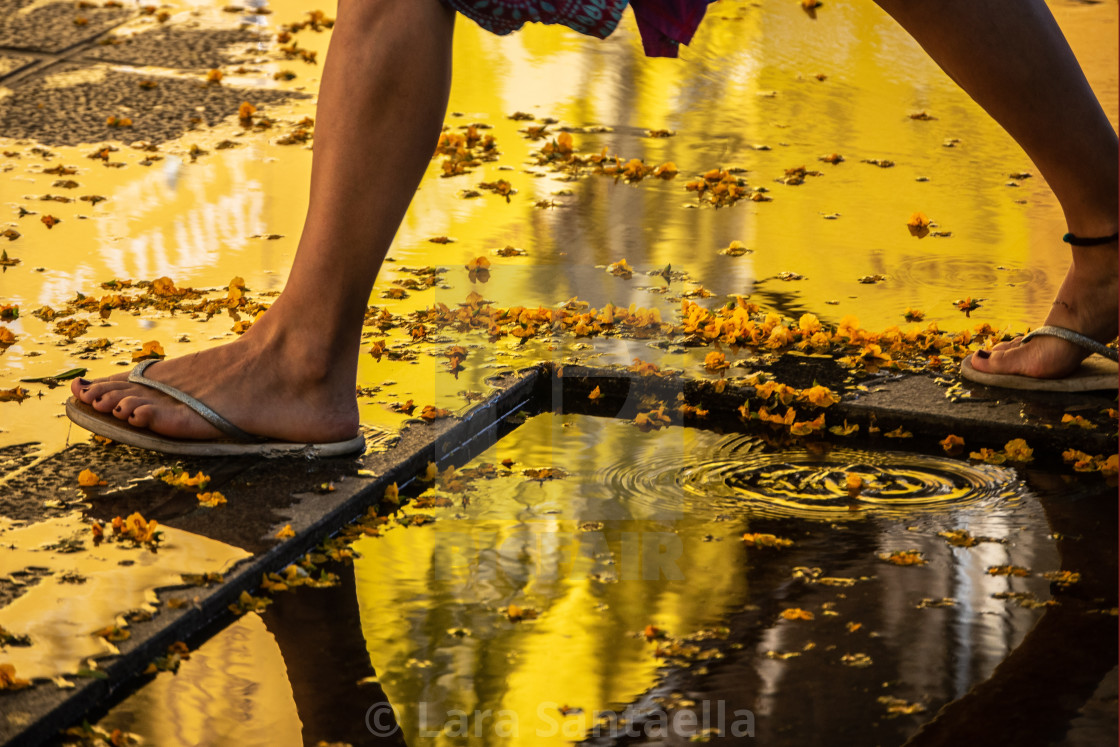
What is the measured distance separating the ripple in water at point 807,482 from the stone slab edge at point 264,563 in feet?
0.86

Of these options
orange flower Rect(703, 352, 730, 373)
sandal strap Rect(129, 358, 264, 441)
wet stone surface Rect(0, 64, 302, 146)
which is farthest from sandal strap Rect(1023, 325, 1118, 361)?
wet stone surface Rect(0, 64, 302, 146)

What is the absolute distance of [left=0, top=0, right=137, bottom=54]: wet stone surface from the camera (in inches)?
181

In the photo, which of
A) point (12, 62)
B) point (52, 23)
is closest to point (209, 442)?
point (12, 62)

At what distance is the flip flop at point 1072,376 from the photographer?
2.00 metres

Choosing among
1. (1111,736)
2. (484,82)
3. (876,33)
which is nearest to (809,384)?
(1111,736)

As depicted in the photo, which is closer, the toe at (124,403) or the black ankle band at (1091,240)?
the toe at (124,403)

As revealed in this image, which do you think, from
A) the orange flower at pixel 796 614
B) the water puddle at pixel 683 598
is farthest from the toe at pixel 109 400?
the orange flower at pixel 796 614

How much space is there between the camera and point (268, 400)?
1792mm

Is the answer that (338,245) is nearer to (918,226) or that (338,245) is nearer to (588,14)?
(588,14)

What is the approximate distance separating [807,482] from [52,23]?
427 centimetres

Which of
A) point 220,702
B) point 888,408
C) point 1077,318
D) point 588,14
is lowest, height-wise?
point 220,702

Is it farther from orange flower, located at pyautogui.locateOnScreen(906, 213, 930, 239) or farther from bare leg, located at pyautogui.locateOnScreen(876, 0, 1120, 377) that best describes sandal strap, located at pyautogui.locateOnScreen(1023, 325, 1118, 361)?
orange flower, located at pyautogui.locateOnScreen(906, 213, 930, 239)

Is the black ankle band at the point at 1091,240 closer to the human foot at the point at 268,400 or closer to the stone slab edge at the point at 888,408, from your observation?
the stone slab edge at the point at 888,408

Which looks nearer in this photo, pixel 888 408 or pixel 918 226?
pixel 888 408
